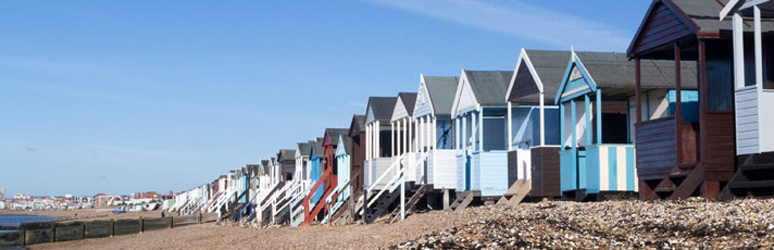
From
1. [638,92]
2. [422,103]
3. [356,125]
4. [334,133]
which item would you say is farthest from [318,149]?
[638,92]

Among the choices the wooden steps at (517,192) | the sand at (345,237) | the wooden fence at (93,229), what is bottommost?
the wooden fence at (93,229)

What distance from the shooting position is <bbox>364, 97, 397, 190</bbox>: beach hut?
3139 cm

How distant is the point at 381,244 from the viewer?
→ 17.7 m

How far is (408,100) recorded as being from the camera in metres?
30.6

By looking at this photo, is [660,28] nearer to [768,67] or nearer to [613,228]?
[768,67]

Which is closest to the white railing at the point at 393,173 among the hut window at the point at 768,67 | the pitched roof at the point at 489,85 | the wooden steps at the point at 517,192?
the pitched roof at the point at 489,85

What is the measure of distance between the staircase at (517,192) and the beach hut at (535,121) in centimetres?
3

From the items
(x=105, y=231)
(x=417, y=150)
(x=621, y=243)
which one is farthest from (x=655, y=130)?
(x=105, y=231)

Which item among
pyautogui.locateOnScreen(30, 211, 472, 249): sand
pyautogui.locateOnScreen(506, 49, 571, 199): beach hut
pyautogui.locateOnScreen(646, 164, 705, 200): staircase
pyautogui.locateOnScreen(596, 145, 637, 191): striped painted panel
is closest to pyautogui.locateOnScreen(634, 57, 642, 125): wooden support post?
pyautogui.locateOnScreen(596, 145, 637, 191): striped painted panel

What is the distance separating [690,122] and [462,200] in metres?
9.74

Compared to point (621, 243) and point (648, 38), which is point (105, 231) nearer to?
point (648, 38)

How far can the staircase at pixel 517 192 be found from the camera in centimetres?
2248

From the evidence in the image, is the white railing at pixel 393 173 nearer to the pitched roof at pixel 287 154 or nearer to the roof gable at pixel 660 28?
the roof gable at pixel 660 28

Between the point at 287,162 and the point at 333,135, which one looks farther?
the point at 287,162
